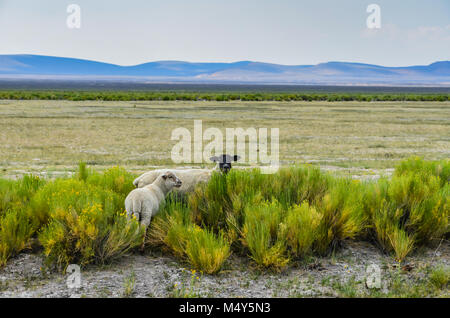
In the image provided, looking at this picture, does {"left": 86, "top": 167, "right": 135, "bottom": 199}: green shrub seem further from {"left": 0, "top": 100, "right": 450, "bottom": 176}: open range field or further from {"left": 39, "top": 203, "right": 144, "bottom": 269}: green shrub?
{"left": 0, "top": 100, "right": 450, "bottom": 176}: open range field

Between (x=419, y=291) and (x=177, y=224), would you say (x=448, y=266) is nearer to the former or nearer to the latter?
(x=419, y=291)

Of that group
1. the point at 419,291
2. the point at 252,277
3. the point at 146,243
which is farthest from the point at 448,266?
the point at 146,243

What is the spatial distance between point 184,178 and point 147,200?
5.26 ft

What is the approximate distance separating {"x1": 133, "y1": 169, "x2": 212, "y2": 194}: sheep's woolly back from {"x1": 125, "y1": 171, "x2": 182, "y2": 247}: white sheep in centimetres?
47

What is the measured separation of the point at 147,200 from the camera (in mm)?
6719

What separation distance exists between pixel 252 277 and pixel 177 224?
133 centimetres

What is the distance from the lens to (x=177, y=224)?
652 centimetres

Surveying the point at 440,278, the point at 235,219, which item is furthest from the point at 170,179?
the point at 440,278

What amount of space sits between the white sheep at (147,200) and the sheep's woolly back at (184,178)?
47 cm

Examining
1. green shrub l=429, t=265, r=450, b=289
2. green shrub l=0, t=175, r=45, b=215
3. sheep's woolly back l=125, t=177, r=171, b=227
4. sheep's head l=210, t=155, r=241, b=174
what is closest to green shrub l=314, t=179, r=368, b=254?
green shrub l=429, t=265, r=450, b=289

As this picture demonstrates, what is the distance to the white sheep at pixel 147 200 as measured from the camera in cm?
663

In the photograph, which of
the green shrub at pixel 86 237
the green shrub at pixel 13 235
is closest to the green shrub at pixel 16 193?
the green shrub at pixel 13 235

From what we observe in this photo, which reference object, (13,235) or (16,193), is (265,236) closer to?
(13,235)

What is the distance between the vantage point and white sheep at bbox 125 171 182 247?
21.7ft
